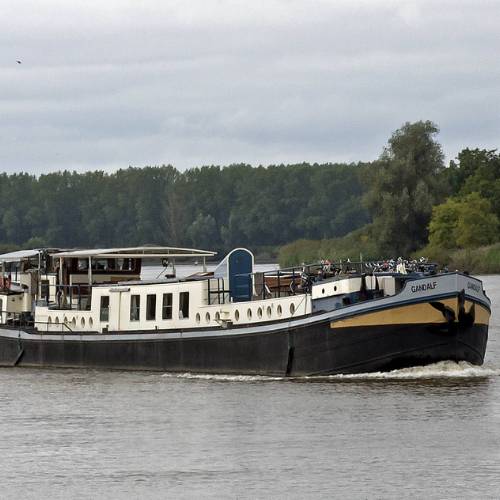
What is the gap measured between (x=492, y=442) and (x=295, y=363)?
10768mm

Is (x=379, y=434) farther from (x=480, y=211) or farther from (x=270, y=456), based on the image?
(x=480, y=211)

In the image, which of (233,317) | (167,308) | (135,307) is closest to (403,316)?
(233,317)

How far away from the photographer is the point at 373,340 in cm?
4247

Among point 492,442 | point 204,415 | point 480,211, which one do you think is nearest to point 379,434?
point 492,442

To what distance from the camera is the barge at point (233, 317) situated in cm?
4241

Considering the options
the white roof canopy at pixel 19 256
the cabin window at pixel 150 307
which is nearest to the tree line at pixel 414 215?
the white roof canopy at pixel 19 256

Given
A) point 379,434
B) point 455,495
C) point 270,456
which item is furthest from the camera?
point 379,434

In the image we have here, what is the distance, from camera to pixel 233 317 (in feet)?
150

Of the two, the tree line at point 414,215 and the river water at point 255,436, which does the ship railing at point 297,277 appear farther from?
the tree line at point 414,215

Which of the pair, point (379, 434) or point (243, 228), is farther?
point (243, 228)

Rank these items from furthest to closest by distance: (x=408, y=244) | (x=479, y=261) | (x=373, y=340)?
1. (x=408, y=244)
2. (x=479, y=261)
3. (x=373, y=340)

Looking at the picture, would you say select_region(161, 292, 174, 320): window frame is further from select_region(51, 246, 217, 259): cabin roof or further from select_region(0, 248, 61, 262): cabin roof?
select_region(0, 248, 61, 262): cabin roof

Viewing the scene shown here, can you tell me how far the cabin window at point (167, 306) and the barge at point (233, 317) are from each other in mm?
43

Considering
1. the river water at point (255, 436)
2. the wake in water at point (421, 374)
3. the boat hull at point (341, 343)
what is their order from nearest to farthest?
the river water at point (255, 436)
the boat hull at point (341, 343)
the wake in water at point (421, 374)
